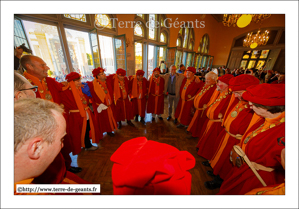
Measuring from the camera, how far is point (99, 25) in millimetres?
4727

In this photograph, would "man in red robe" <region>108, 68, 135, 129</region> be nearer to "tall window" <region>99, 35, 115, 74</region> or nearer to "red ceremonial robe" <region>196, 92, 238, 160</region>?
"red ceremonial robe" <region>196, 92, 238, 160</region>

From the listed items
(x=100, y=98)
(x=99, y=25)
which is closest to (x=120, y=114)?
(x=100, y=98)

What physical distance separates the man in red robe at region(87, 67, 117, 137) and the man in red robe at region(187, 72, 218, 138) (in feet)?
7.67

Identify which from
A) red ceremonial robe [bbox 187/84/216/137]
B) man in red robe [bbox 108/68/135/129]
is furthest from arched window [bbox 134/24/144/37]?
red ceremonial robe [bbox 187/84/216/137]

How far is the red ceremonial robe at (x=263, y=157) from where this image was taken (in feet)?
3.00

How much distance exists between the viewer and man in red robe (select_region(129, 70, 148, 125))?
3.44 metres

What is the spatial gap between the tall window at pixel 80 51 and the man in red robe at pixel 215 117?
5138 millimetres

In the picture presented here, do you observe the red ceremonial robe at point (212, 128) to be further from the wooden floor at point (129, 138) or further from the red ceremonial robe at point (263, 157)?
the red ceremonial robe at point (263, 157)

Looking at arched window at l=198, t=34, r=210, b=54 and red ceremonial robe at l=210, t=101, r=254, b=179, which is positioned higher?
arched window at l=198, t=34, r=210, b=54

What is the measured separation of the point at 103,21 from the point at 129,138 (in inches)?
216

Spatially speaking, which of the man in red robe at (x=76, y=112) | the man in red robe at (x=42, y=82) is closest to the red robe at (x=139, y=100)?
the man in red robe at (x=76, y=112)

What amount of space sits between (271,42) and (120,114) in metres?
19.3

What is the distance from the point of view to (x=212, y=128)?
208 centimetres

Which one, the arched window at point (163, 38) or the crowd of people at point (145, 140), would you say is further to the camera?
the arched window at point (163, 38)
